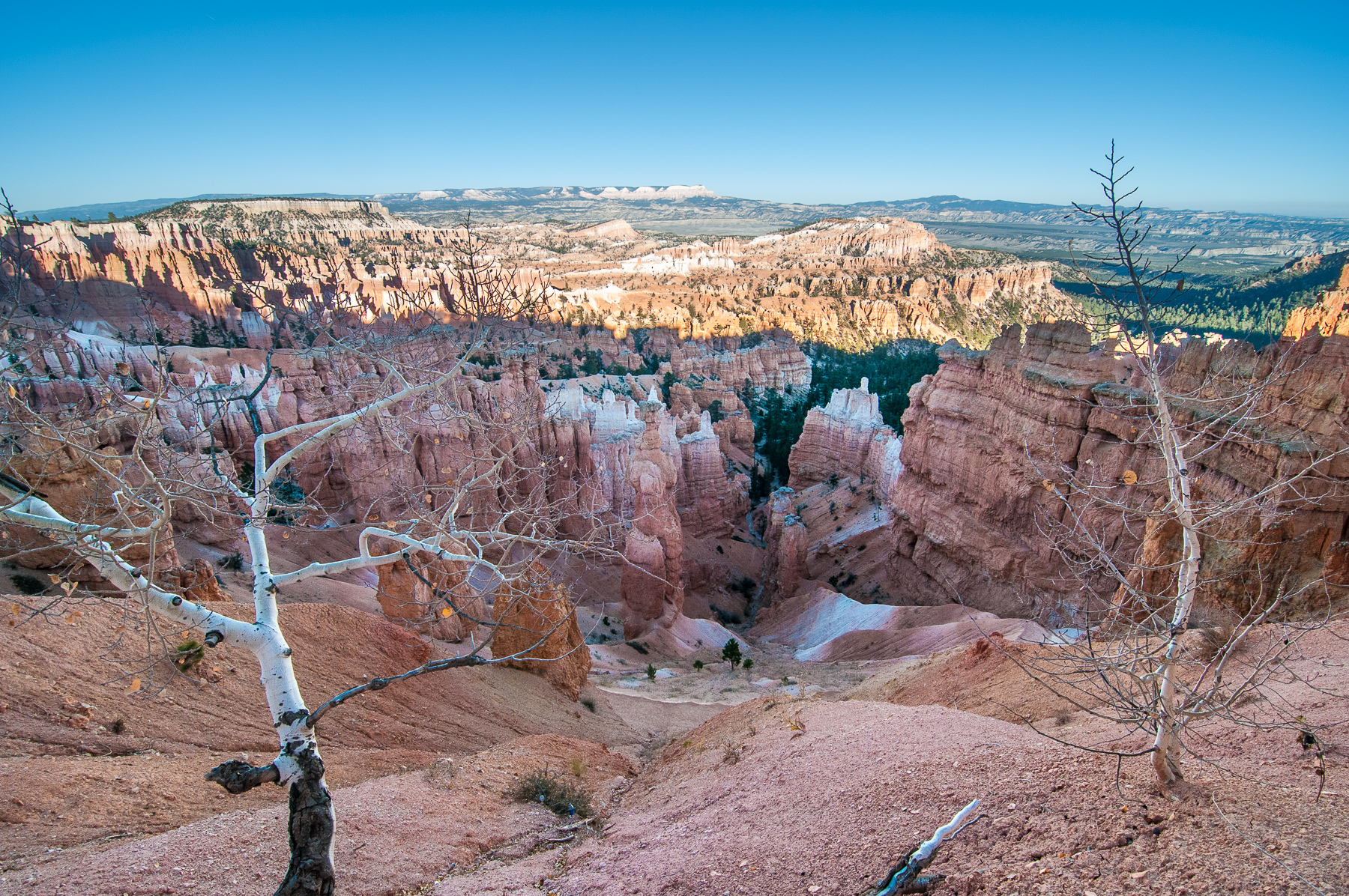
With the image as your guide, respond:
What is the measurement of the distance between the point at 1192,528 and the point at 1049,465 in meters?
18.7

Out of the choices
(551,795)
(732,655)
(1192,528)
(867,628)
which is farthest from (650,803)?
(867,628)

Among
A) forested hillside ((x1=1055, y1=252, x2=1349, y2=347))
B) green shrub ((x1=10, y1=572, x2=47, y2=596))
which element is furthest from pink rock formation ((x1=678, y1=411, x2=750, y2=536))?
forested hillside ((x1=1055, y1=252, x2=1349, y2=347))

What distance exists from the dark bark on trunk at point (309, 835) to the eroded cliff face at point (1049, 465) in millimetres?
11748

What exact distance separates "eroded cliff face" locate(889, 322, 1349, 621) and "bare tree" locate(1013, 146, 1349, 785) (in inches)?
2.8

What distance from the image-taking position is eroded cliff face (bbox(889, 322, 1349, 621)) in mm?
12203

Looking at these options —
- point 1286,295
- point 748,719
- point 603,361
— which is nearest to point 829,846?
point 748,719

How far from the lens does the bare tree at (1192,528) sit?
4582 millimetres

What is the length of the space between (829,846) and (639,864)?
176cm

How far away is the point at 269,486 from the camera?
602 cm

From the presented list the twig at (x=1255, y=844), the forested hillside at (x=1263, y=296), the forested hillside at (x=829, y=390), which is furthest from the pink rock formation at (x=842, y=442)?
the forested hillside at (x=1263, y=296)

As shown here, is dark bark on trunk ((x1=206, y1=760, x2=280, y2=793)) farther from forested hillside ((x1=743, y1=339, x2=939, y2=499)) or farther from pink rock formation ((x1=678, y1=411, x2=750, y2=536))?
forested hillside ((x1=743, y1=339, x2=939, y2=499))

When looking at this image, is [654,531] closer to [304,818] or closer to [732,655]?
[732,655]

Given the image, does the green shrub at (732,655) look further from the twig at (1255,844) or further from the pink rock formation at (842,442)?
the pink rock formation at (842,442)

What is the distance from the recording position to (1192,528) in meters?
4.69
